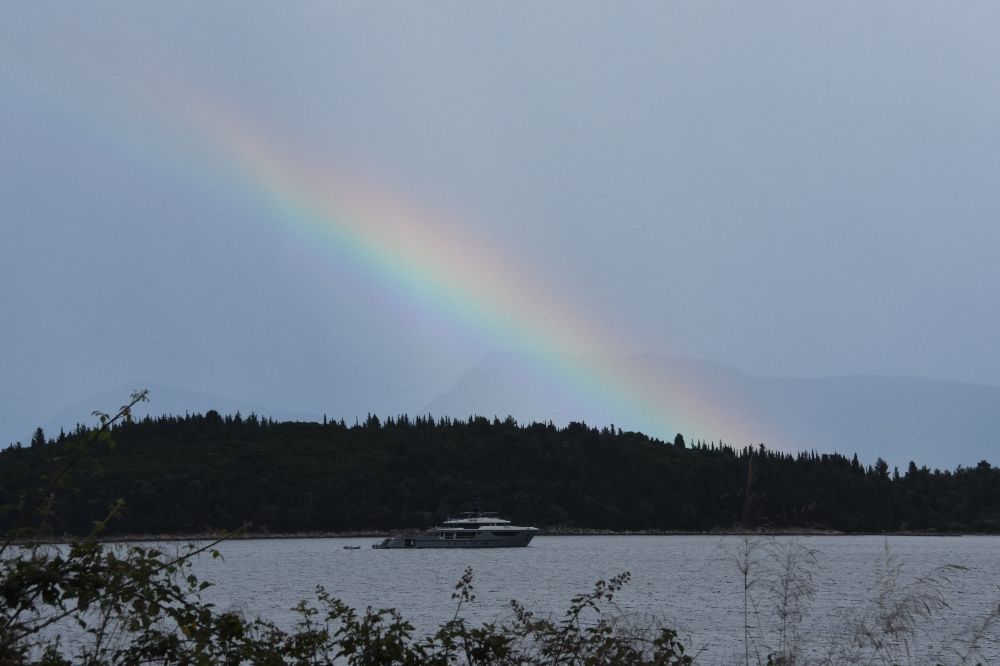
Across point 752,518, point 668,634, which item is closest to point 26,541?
point 668,634

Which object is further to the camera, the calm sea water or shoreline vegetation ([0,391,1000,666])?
the calm sea water

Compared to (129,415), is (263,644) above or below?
below

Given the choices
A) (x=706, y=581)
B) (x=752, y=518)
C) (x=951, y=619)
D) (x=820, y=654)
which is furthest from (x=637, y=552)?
(x=752, y=518)

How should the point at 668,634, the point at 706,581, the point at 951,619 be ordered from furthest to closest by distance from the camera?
the point at 706,581
the point at 951,619
the point at 668,634

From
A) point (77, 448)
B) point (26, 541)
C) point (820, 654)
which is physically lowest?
point (820, 654)

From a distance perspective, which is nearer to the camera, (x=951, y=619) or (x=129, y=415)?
(x=129, y=415)

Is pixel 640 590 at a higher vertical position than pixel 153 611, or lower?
lower

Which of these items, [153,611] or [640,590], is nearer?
[153,611]

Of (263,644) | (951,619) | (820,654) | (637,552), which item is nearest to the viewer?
(263,644)

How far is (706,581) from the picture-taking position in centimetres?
10581

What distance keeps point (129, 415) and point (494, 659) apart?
3.92 m

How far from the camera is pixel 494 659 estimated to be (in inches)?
407

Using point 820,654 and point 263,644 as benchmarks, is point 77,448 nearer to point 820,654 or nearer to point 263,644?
point 263,644

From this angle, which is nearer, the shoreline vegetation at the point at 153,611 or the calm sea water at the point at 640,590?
the shoreline vegetation at the point at 153,611
